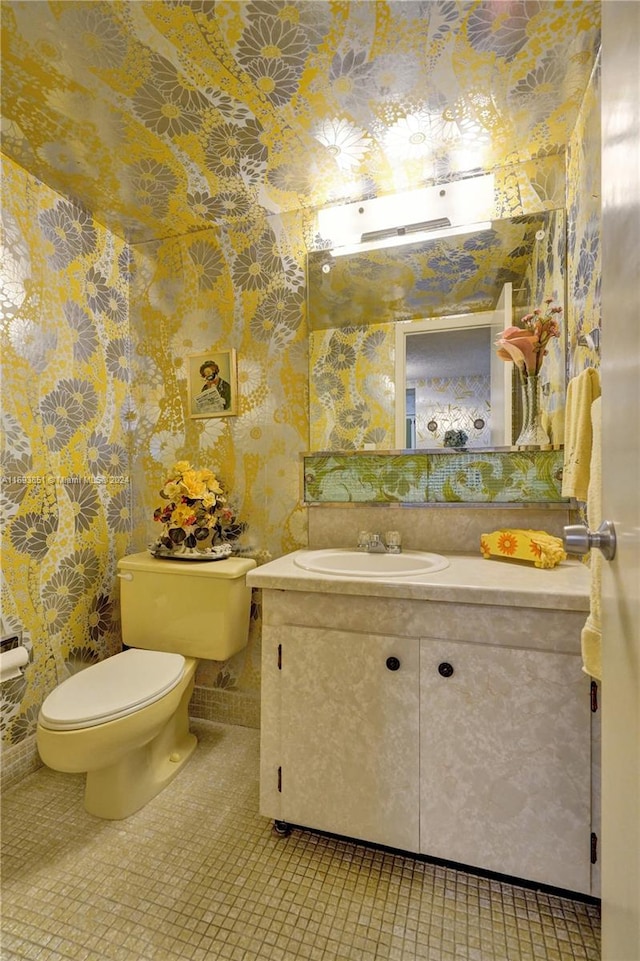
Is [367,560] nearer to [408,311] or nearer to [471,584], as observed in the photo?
[471,584]

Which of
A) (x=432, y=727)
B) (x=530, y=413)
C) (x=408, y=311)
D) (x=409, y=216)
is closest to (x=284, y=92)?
(x=409, y=216)

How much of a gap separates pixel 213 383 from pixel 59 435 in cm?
65

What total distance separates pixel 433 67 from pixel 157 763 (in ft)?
7.72

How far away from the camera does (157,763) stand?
156 cm

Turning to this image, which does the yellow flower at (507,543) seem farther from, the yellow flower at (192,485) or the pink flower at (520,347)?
the yellow flower at (192,485)

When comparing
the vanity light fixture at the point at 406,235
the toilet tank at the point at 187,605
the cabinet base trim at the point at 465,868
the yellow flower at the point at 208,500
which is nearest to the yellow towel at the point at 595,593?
the cabinet base trim at the point at 465,868

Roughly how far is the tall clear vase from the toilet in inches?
43.9

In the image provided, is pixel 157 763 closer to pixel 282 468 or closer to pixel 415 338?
pixel 282 468

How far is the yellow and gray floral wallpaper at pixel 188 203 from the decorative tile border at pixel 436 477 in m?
0.16

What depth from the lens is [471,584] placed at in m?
1.09

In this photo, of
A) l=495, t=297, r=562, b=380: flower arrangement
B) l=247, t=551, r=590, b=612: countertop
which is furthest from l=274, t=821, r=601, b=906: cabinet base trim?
l=495, t=297, r=562, b=380: flower arrangement

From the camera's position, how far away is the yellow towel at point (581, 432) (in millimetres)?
1034

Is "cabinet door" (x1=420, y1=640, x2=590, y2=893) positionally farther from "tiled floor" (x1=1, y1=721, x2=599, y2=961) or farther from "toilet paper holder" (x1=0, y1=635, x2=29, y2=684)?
"toilet paper holder" (x1=0, y1=635, x2=29, y2=684)

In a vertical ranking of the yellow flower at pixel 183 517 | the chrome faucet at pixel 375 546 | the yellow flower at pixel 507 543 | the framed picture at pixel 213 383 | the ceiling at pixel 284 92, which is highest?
the ceiling at pixel 284 92
